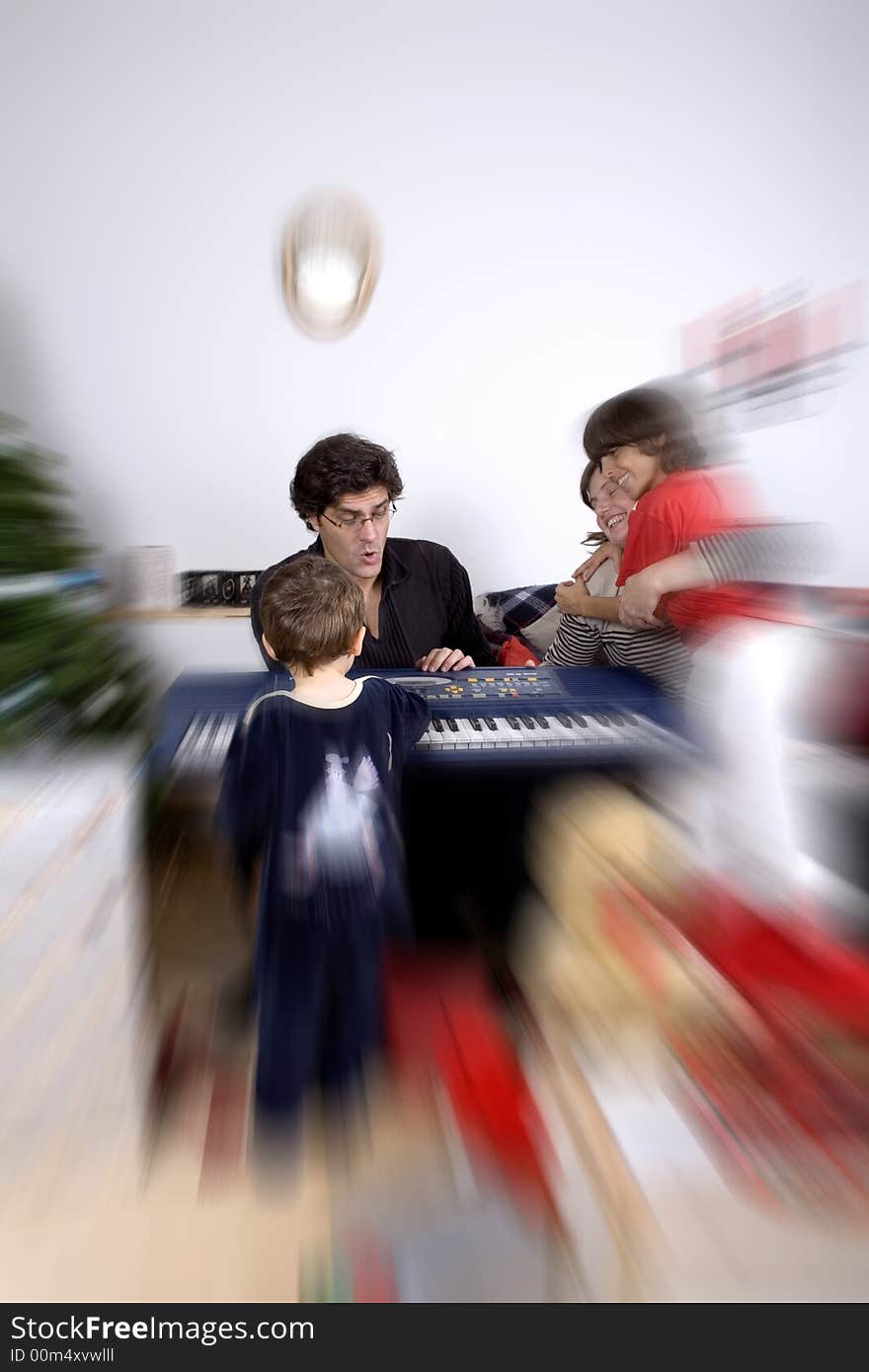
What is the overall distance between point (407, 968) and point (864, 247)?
4.08 ft

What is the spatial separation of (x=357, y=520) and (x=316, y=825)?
2.75ft

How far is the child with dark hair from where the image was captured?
1137 mm

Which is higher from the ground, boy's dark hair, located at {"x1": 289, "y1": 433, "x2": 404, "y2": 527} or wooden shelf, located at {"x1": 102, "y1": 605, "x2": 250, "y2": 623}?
boy's dark hair, located at {"x1": 289, "y1": 433, "x2": 404, "y2": 527}

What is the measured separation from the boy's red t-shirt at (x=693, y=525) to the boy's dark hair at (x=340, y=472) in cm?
99

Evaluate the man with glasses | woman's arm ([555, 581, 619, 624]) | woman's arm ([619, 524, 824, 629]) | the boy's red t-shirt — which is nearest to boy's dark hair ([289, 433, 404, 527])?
the man with glasses

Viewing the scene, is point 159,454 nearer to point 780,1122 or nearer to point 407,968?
point 407,968

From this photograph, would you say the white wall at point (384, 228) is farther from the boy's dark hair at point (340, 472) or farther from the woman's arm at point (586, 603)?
the woman's arm at point (586, 603)

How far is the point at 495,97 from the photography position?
2.62m

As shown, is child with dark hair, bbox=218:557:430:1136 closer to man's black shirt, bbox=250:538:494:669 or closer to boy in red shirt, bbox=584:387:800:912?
boy in red shirt, bbox=584:387:800:912

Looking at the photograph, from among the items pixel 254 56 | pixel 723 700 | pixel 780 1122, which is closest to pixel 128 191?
pixel 254 56

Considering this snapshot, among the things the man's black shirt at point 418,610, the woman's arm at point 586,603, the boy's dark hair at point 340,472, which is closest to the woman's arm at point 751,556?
the woman's arm at point 586,603

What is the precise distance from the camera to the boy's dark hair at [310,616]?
1130 millimetres

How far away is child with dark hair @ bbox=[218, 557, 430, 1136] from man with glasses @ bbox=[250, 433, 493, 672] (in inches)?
17.1
